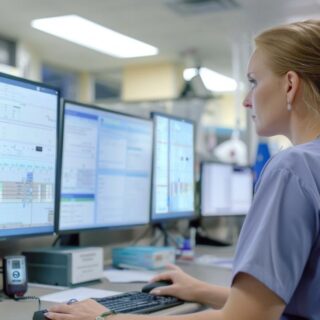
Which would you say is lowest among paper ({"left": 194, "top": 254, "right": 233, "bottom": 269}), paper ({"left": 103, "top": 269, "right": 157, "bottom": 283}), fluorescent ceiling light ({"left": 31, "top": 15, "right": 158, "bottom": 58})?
paper ({"left": 194, "top": 254, "right": 233, "bottom": 269})

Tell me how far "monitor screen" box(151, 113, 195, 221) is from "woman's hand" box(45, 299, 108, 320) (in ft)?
3.08

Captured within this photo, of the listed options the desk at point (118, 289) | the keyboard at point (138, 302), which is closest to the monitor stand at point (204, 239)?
the desk at point (118, 289)

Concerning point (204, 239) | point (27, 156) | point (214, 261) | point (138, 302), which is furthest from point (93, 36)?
point (138, 302)

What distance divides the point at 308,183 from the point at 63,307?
53 centimetres

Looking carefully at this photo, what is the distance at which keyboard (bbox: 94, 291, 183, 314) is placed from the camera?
3.78 ft

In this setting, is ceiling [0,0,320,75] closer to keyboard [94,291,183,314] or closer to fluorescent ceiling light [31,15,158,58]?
fluorescent ceiling light [31,15,158,58]

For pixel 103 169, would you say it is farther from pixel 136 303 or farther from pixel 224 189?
pixel 224 189

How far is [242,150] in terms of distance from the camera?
3.61 meters

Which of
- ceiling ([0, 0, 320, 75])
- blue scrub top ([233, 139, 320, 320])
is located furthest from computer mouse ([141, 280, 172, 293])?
ceiling ([0, 0, 320, 75])

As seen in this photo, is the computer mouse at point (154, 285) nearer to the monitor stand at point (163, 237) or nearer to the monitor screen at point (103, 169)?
the monitor screen at point (103, 169)

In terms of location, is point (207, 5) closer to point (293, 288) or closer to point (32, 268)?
point (32, 268)

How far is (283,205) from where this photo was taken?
920mm

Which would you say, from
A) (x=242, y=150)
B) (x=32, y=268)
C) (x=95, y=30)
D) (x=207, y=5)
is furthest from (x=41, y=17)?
(x=32, y=268)

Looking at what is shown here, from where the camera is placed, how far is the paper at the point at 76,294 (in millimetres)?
1297
